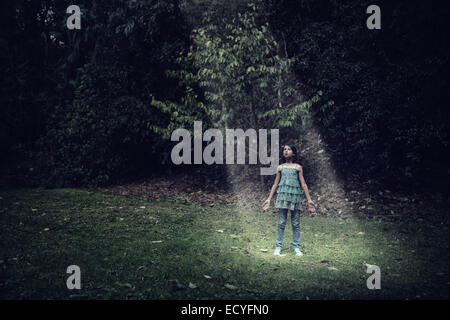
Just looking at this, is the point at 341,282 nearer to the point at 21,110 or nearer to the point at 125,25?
the point at 125,25

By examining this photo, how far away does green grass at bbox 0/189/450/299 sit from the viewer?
4.39 metres

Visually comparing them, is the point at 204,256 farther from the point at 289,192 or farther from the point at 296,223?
the point at 289,192

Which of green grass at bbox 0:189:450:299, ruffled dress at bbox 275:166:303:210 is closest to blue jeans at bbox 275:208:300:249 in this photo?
ruffled dress at bbox 275:166:303:210

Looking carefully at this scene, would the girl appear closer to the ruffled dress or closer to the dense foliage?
the ruffled dress

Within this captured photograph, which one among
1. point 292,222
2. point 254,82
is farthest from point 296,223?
point 254,82

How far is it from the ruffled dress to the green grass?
3.06ft

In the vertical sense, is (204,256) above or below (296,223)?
below

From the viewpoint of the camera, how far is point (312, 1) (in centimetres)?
1208

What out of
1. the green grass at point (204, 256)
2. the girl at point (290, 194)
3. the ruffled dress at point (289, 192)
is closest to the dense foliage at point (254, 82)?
the green grass at point (204, 256)

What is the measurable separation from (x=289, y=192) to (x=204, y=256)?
1857 mm

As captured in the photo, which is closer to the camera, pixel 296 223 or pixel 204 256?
pixel 204 256

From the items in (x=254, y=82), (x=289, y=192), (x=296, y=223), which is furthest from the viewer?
(x=254, y=82)

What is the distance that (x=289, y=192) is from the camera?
5.74 meters
